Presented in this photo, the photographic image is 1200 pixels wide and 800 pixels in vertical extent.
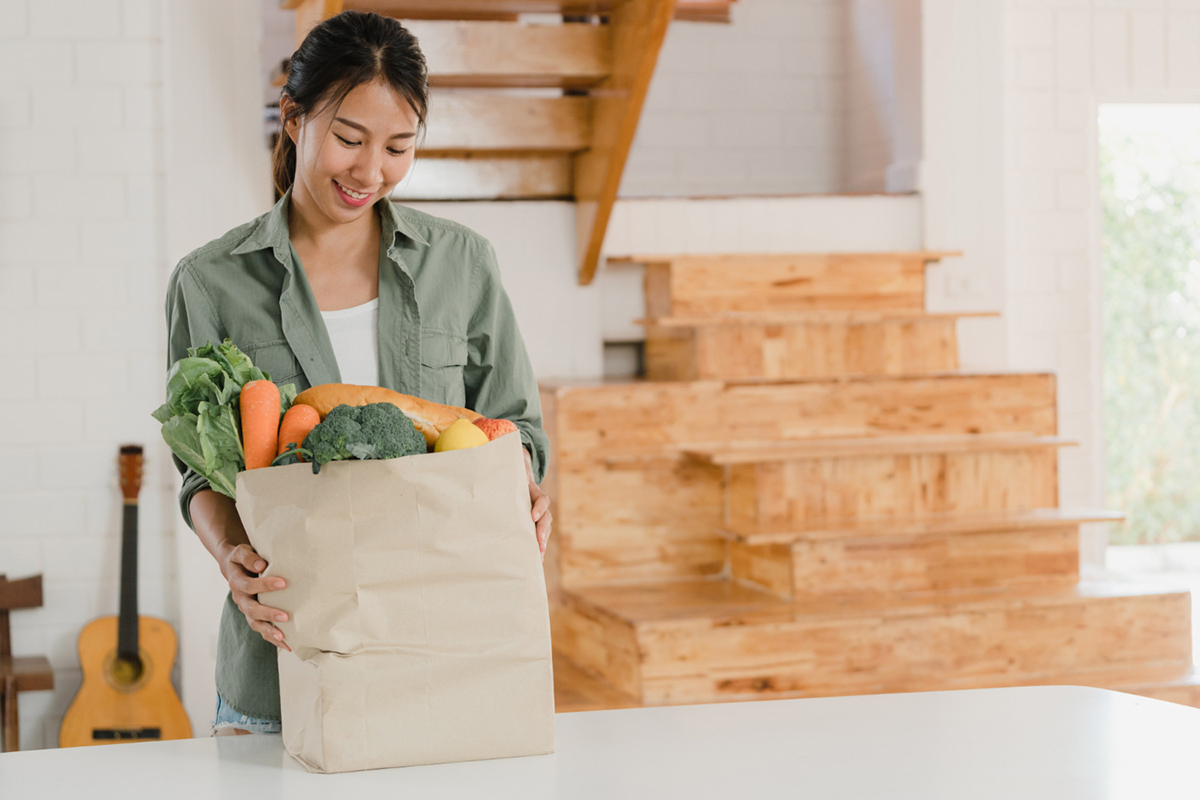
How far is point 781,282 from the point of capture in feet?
12.1

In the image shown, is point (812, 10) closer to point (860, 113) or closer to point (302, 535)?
point (860, 113)

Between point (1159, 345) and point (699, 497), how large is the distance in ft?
6.37

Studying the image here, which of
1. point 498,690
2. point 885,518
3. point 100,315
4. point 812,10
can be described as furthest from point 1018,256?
point 498,690

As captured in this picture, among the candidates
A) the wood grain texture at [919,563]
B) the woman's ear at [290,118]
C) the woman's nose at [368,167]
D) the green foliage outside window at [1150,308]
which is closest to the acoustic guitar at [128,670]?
the wood grain texture at [919,563]

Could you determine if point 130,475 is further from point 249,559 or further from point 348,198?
point 249,559

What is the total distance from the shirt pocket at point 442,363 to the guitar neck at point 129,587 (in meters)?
1.84

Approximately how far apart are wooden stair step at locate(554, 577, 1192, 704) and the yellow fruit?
192cm

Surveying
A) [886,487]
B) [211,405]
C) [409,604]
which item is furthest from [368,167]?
[886,487]

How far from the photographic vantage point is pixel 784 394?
336cm

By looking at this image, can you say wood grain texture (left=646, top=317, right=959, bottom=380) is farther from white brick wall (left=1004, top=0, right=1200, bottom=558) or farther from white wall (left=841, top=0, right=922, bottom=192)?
white wall (left=841, top=0, right=922, bottom=192)

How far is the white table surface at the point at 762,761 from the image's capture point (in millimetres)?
915

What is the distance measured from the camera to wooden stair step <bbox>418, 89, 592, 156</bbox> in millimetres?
3602

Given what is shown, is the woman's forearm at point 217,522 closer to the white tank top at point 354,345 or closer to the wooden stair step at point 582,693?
the white tank top at point 354,345

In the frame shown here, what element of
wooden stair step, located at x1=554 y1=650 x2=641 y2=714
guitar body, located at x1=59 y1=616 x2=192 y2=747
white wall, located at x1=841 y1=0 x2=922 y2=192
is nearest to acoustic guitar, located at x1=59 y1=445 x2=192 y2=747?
guitar body, located at x1=59 y1=616 x2=192 y2=747
